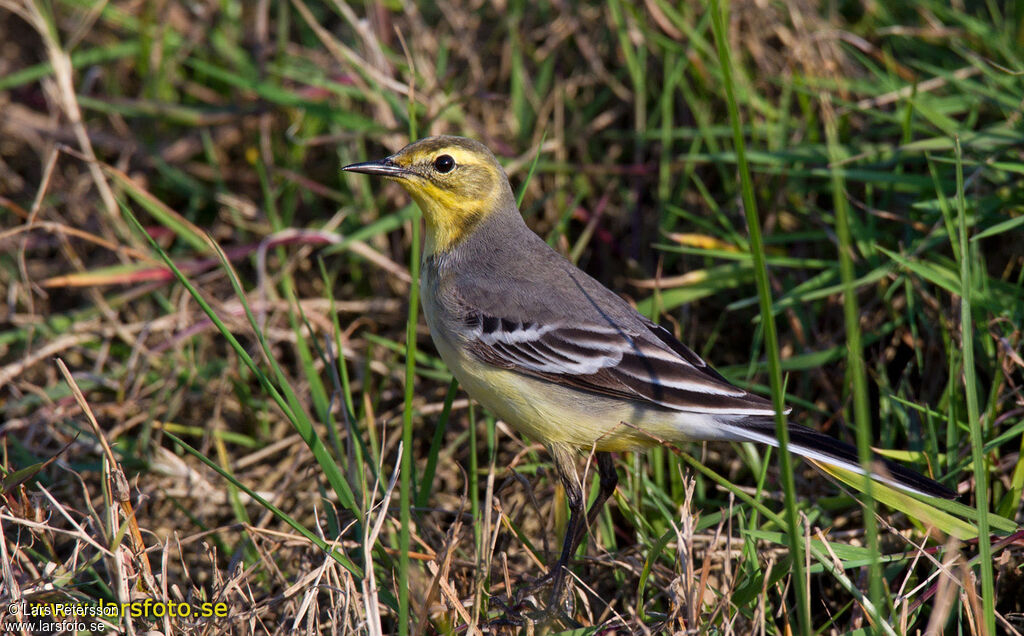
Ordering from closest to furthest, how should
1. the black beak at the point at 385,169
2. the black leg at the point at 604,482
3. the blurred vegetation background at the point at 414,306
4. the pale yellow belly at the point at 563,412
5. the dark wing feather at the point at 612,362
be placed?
the blurred vegetation background at the point at 414,306 < the dark wing feather at the point at 612,362 < the pale yellow belly at the point at 563,412 < the black leg at the point at 604,482 < the black beak at the point at 385,169

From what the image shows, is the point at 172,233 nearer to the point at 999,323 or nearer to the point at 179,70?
the point at 179,70

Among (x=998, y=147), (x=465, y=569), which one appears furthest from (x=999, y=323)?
(x=465, y=569)

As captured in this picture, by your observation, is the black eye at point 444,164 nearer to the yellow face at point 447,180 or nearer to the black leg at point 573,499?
the yellow face at point 447,180

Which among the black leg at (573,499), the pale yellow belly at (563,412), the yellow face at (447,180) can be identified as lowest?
the black leg at (573,499)

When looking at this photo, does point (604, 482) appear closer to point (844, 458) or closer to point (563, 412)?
point (563, 412)

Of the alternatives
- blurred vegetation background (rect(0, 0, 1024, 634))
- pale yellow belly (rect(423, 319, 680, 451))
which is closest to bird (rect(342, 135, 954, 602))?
pale yellow belly (rect(423, 319, 680, 451))

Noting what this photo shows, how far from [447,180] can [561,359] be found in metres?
1.14

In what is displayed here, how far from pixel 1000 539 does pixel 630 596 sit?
4.51ft

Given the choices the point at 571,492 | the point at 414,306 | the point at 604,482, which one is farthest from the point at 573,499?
the point at 414,306

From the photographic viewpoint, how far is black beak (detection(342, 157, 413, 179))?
436cm

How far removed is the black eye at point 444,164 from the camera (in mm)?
4387

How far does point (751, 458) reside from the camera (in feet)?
14.1

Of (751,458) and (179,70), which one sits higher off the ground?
(179,70)

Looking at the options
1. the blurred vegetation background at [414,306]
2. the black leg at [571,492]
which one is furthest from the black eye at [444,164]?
the black leg at [571,492]
